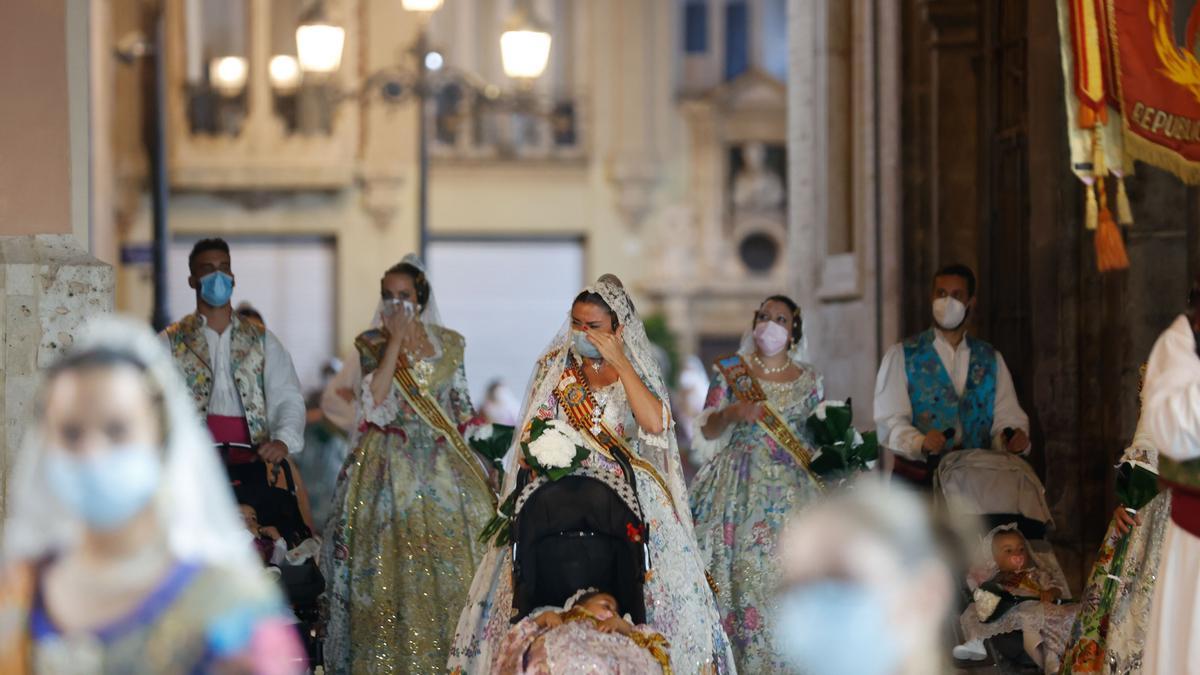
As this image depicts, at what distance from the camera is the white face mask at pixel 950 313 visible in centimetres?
1141

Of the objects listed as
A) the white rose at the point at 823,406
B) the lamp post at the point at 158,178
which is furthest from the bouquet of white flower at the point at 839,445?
the lamp post at the point at 158,178

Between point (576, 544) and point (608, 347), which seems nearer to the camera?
point (576, 544)

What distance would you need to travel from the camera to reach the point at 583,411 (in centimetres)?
888

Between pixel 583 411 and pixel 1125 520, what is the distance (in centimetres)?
232

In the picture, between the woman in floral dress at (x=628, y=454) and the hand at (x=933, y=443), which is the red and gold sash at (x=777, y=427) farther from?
the woman in floral dress at (x=628, y=454)

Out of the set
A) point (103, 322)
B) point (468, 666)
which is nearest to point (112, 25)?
point (468, 666)

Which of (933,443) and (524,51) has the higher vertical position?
(524,51)

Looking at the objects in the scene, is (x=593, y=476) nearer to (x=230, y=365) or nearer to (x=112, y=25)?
(x=230, y=365)

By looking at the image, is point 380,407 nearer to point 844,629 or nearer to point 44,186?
point 44,186

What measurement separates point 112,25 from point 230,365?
20637mm

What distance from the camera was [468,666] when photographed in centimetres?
889

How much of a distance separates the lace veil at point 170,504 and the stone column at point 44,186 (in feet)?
16.3

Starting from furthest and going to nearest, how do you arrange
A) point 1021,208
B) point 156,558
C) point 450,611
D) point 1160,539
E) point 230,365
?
point 1021,208 → point 450,611 → point 230,365 → point 1160,539 → point 156,558

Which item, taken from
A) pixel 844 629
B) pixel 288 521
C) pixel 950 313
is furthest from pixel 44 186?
pixel 844 629
